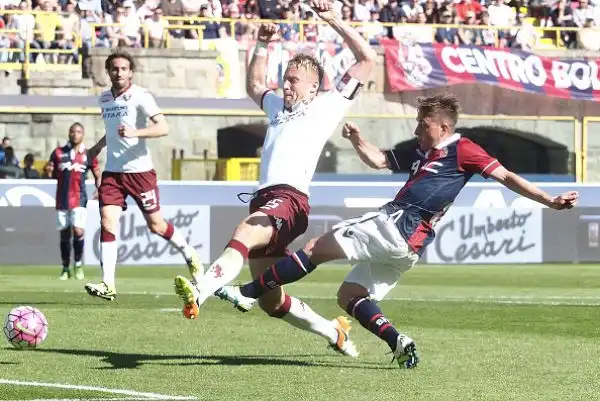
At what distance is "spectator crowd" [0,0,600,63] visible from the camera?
31.2m

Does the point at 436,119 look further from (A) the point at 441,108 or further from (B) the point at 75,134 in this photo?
(B) the point at 75,134

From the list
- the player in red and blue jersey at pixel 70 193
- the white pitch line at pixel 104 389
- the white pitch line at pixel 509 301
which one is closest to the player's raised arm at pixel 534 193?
the white pitch line at pixel 104 389

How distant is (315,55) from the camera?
3172 cm

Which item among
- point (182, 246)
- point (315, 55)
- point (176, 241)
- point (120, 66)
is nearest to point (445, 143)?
point (120, 66)

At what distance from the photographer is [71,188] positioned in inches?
784

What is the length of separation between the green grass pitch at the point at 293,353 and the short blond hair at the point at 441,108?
155cm

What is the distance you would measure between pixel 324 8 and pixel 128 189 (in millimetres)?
5405

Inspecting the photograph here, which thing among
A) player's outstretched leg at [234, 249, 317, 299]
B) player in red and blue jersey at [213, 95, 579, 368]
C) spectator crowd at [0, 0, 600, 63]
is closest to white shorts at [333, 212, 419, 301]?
player in red and blue jersey at [213, 95, 579, 368]

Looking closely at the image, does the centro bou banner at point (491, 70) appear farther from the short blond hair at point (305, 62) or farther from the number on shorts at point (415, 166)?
the number on shorts at point (415, 166)

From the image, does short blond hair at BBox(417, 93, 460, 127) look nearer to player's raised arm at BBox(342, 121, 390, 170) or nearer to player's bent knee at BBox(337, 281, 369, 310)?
player's raised arm at BBox(342, 121, 390, 170)

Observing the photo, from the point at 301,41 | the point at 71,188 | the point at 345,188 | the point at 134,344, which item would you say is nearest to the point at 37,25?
Answer: the point at 301,41

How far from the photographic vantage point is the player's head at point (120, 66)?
13438mm

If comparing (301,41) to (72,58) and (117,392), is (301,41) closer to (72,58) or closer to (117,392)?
(72,58)

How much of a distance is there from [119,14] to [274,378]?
2400cm
